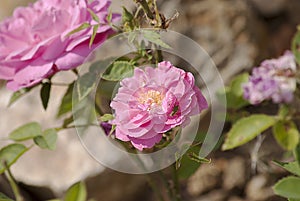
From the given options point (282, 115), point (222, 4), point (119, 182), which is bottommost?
point (119, 182)

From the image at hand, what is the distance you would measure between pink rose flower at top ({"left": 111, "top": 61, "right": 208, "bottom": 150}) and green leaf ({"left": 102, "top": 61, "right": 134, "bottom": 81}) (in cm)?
8

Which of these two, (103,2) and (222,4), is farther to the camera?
(222,4)

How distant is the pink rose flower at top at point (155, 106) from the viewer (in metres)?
0.67

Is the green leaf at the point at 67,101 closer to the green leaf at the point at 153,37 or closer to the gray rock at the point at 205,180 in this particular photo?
the green leaf at the point at 153,37

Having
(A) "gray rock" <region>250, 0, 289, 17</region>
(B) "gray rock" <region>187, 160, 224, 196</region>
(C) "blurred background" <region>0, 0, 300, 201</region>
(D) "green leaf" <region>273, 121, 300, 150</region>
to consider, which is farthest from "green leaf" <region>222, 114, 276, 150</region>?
(A) "gray rock" <region>250, 0, 289, 17</region>

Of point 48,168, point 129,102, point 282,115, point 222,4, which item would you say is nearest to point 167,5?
point 222,4

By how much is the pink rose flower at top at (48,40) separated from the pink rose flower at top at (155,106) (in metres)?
0.16

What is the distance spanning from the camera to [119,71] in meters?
0.79

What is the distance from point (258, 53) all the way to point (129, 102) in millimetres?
1116

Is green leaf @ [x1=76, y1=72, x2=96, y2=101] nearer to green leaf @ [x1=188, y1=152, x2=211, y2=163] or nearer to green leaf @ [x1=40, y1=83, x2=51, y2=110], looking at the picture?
green leaf @ [x1=40, y1=83, x2=51, y2=110]

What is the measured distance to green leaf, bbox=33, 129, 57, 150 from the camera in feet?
3.13

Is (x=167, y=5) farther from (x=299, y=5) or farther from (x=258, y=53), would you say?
(x=299, y=5)

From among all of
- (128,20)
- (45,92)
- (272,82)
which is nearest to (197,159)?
(128,20)

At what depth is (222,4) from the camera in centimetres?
176
